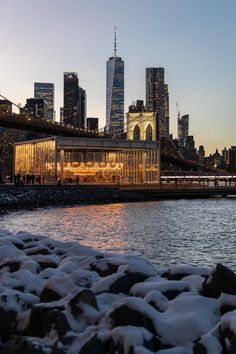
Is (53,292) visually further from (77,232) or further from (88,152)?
(88,152)

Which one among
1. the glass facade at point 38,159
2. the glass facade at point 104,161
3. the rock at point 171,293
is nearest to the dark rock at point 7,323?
the rock at point 171,293

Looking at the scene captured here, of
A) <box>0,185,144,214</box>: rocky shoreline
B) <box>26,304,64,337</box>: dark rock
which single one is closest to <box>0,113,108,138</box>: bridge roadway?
<box>0,185,144,214</box>: rocky shoreline

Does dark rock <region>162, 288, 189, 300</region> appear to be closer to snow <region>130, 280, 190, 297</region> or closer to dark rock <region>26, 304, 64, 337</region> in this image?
snow <region>130, 280, 190, 297</region>

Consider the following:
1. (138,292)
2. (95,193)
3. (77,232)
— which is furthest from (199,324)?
(95,193)

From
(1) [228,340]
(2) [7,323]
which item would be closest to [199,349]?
(1) [228,340]

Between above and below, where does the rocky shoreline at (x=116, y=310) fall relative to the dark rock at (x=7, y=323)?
above

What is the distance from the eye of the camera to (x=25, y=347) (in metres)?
4.26

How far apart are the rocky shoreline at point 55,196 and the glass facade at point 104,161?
17198mm

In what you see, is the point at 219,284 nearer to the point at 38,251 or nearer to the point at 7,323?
the point at 7,323

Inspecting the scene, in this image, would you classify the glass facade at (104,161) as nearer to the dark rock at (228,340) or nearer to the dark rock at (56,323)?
the dark rock at (56,323)

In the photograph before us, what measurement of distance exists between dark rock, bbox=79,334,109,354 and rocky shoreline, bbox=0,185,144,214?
115 feet

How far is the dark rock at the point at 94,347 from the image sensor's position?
4418mm

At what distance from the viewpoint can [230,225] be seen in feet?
88.2

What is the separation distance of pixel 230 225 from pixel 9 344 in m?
23.5
